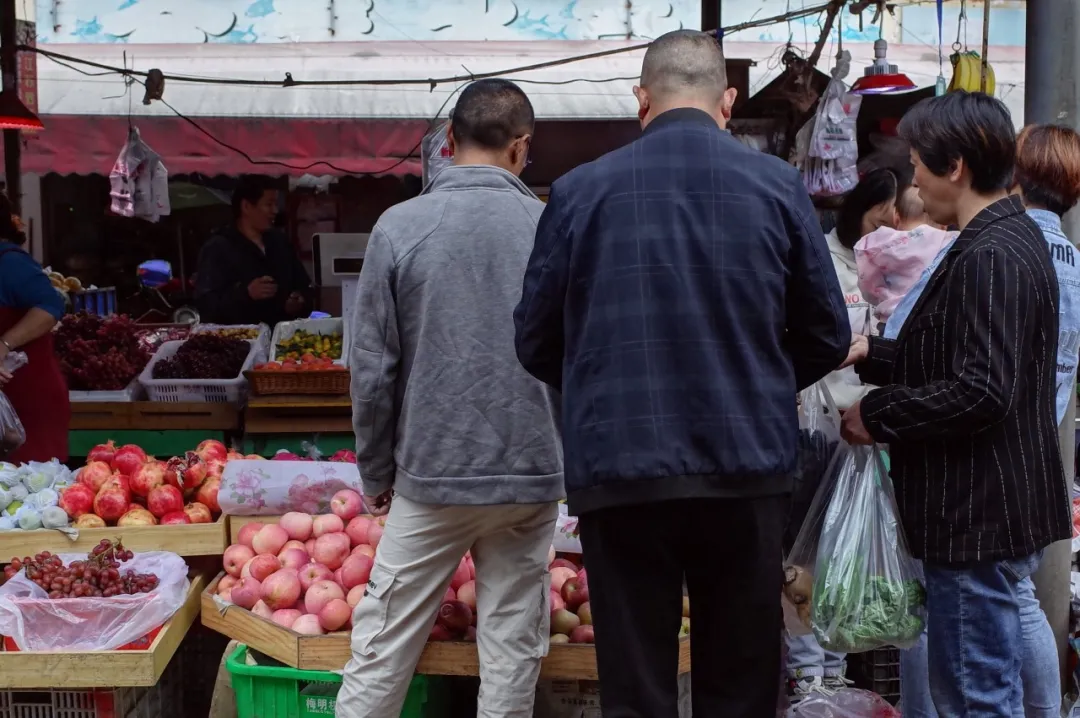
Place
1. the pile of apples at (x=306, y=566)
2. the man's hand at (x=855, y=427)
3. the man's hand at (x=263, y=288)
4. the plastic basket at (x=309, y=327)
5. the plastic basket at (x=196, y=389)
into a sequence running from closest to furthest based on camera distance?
1. the man's hand at (x=855, y=427)
2. the pile of apples at (x=306, y=566)
3. the plastic basket at (x=196, y=389)
4. the plastic basket at (x=309, y=327)
5. the man's hand at (x=263, y=288)

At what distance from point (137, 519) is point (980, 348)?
297 centimetres

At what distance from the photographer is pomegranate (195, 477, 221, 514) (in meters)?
4.32

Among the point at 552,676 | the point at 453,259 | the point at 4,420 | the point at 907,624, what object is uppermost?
the point at 453,259

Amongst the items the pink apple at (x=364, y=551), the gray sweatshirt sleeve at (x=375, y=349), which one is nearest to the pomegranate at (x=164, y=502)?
the pink apple at (x=364, y=551)

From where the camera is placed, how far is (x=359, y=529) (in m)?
4.01

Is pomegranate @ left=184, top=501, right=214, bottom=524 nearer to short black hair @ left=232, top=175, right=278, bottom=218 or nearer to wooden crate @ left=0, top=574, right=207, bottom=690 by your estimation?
wooden crate @ left=0, top=574, right=207, bottom=690

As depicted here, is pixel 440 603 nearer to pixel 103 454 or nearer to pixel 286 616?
pixel 286 616

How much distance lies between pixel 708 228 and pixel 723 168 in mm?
142

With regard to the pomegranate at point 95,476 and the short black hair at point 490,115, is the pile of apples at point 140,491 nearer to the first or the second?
the pomegranate at point 95,476

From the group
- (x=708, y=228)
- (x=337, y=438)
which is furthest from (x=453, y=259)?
(x=337, y=438)

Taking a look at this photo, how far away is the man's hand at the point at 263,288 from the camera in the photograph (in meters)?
7.58

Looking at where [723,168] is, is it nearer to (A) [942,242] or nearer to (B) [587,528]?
(B) [587,528]

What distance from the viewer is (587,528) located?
8.23 ft

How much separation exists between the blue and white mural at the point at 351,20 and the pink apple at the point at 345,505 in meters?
10.1
